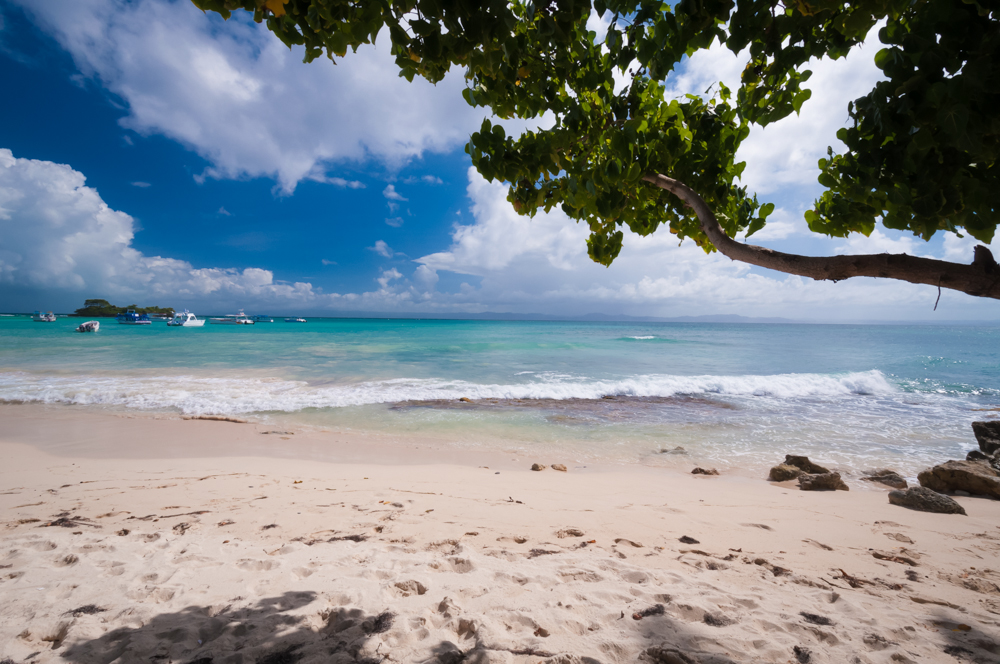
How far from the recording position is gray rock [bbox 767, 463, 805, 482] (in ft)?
19.5

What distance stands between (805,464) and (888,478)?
1102 mm

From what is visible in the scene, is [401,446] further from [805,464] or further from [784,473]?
[805,464]

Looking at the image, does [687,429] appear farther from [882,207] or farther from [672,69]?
[672,69]

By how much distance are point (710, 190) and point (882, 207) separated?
101 cm

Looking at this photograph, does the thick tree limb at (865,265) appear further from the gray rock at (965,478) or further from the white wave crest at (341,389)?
the white wave crest at (341,389)

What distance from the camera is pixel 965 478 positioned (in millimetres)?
5422

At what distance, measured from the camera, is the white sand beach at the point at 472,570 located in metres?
2.14

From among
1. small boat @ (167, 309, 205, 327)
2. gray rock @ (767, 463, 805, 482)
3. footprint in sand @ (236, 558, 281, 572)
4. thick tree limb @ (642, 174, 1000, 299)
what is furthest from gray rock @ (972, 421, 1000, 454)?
small boat @ (167, 309, 205, 327)

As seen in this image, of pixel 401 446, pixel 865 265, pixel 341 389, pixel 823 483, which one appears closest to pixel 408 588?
pixel 865 265

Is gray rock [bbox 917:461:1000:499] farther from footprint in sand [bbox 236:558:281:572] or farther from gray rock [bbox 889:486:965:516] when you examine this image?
footprint in sand [bbox 236:558:281:572]

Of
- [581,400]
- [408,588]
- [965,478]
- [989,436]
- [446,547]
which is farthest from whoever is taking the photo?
[581,400]

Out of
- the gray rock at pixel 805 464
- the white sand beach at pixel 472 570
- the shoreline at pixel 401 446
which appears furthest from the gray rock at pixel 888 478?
the white sand beach at pixel 472 570

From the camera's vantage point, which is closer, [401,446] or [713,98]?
[713,98]

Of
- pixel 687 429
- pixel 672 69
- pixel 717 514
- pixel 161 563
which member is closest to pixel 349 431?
pixel 161 563
